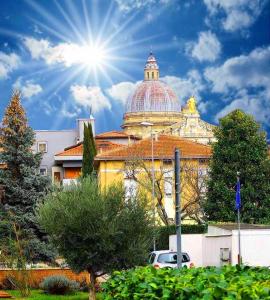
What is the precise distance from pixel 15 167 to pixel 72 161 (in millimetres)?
36972

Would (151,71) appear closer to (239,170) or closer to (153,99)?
(153,99)

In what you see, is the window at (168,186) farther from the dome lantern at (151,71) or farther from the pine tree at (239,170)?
the dome lantern at (151,71)

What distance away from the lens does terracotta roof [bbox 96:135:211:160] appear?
231 feet

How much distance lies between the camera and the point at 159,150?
241 feet

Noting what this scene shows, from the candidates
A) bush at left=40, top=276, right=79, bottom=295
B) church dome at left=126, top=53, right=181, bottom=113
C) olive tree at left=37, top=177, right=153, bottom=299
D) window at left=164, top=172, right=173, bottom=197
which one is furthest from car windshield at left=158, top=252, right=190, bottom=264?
church dome at left=126, top=53, right=181, bottom=113

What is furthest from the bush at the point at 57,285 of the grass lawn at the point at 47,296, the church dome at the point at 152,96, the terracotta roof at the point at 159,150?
the church dome at the point at 152,96

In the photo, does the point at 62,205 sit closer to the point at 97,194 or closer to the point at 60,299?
the point at 97,194

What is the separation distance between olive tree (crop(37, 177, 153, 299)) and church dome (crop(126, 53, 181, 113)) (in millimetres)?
144802

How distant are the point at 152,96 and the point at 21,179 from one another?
438ft

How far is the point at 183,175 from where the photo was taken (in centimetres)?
6588

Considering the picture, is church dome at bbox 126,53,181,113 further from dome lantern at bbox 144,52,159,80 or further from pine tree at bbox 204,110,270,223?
pine tree at bbox 204,110,270,223

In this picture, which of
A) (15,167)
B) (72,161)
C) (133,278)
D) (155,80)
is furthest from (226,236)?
(155,80)

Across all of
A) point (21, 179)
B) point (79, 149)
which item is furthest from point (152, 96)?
point (21, 179)

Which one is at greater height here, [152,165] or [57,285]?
[152,165]
